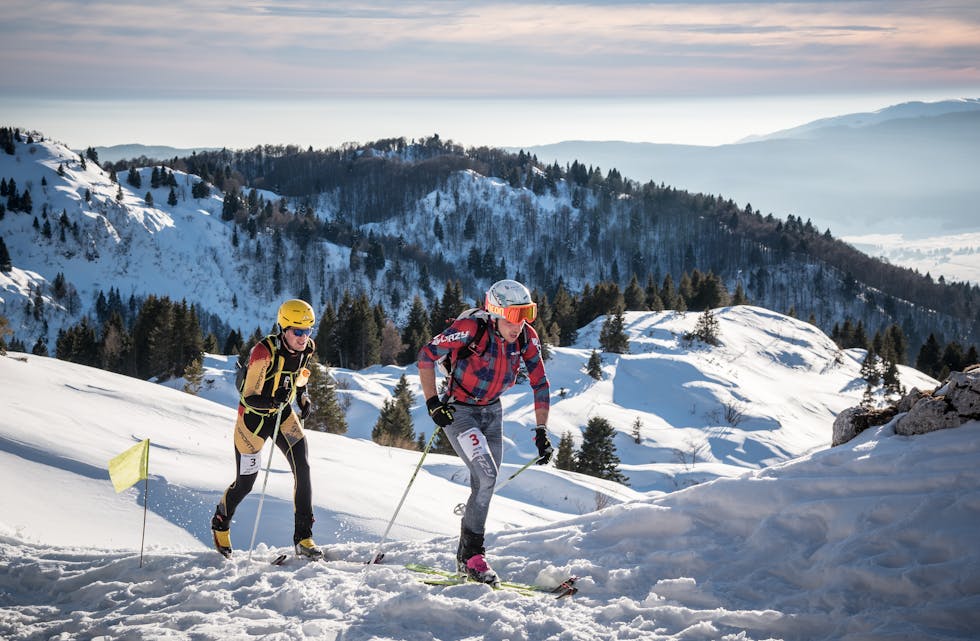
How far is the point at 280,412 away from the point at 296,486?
2.80ft

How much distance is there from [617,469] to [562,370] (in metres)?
18.2

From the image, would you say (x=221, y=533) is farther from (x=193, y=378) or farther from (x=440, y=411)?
(x=193, y=378)

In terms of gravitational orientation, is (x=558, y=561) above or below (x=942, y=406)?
below

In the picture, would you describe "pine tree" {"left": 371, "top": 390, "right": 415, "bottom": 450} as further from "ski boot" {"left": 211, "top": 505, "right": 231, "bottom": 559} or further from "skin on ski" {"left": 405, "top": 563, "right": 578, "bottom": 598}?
"skin on ski" {"left": 405, "top": 563, "right": 578, "bottom": 598}

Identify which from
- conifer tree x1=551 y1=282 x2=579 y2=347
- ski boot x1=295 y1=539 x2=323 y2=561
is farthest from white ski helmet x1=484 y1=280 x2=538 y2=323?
conifer tree x1=551 y1=282 x2=579 y2=347

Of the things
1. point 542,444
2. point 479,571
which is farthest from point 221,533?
point 542,444

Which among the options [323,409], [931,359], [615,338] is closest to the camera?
[323,409]

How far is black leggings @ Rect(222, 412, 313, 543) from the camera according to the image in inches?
295

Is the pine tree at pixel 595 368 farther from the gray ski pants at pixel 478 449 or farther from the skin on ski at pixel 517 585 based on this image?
the skin on ski at pixel 517 585

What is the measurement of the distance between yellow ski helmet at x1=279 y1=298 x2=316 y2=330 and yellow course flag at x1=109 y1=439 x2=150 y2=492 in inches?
80.6

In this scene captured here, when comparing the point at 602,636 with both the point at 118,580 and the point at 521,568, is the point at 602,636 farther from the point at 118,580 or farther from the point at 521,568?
the point at 118,580

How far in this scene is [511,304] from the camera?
268 inches

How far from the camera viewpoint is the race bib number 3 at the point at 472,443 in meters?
6.79

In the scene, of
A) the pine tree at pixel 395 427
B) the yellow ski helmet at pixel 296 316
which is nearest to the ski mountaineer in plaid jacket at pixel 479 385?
the yellow ski helmet at pixel 296 316
